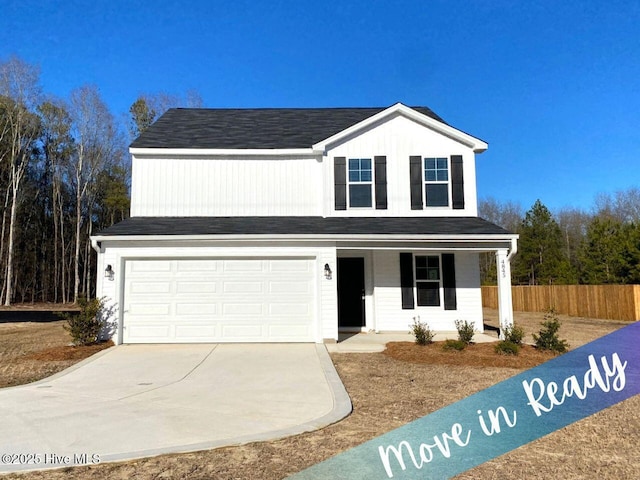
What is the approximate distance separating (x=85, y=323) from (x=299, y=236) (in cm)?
553

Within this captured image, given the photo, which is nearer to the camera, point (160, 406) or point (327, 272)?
point (160, 406)

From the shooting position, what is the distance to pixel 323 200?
12727 millimetres

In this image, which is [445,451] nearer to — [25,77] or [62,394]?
[62,394]

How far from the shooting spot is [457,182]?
12.7 meters

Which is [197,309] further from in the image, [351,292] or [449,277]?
[449,277]

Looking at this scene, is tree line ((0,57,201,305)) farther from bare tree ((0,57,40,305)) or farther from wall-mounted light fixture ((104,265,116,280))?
wall-mounted light fixture ((104,265,116,280))

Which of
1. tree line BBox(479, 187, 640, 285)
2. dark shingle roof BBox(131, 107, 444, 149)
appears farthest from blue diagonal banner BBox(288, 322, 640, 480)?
tree line BBox(479, 187, 640, 285)

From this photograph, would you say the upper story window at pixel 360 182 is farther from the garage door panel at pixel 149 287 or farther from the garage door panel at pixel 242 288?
the garage door panel at pixel 149 287

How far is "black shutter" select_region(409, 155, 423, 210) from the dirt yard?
572 centimetres

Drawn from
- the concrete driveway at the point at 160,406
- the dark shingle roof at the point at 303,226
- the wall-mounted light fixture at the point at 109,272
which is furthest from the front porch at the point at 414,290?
the wall-mounted light fixture at the point at 109,272

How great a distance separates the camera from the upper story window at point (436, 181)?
41.8 feet

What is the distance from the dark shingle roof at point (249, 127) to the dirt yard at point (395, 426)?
7819 millimetres

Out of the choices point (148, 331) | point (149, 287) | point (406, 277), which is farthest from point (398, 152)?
point (148, 331)

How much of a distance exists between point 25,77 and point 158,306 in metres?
25.7
